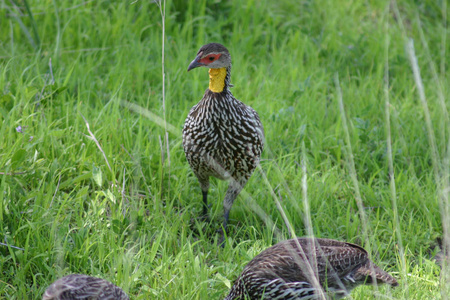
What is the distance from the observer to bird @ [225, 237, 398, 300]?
3627 mm

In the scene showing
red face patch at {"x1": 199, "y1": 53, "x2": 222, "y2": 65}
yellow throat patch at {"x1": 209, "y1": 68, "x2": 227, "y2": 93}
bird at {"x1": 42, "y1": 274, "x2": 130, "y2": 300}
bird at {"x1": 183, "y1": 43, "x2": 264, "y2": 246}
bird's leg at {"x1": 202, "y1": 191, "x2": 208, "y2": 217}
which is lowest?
bird's leg at {"x1": 202, "y1": 191, "x2": 208, "y2": 217}

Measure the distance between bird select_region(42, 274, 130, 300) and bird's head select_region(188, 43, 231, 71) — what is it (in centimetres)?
182

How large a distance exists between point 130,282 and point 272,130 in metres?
2.34

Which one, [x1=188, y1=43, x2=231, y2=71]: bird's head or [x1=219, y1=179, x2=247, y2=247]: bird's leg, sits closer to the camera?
[x1=188, y1=43, x2=231, y2=71]: bird's head

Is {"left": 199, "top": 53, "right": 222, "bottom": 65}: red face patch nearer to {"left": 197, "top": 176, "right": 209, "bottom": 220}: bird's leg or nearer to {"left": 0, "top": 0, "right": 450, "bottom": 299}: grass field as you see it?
{"left": 0, "top": 0, "right": 450, "bottom": 299}: grass field

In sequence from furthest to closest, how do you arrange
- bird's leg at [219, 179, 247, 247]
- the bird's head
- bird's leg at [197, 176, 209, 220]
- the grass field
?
bird's leg at [197, 176, 209, 220]
bird's leg at [219, 179, 247, 247]
the bird's head
the grass field

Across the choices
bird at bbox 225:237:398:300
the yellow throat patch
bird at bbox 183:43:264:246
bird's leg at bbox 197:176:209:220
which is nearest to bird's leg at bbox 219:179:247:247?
bird at bbox 183:43:264:246

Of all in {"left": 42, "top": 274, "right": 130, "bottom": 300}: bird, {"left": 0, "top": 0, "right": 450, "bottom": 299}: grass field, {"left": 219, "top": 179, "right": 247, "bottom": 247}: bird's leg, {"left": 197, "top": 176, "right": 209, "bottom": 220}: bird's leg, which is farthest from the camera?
{"left": 197, "top": 176, "right": 209, "bottom": 220}: bird's leg

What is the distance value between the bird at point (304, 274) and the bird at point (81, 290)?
0.85m

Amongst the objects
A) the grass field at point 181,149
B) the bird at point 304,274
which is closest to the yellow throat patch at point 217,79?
the grass field at point 181,149

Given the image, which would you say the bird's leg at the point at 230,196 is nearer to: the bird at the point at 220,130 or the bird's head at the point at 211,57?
the bird at the point at 220,130

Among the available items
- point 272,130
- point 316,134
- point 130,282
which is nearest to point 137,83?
point 272,130

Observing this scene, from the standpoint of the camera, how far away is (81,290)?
10.3 ft

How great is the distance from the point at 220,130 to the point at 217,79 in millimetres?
413
